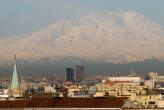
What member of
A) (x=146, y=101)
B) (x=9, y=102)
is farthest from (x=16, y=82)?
(x=9, y=102)

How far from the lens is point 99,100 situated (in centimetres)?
10131

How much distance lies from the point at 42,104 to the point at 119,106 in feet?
37.7

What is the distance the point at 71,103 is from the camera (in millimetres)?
101438

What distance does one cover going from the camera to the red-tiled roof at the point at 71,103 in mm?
98444

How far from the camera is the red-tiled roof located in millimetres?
98444

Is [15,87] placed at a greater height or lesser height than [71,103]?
greater

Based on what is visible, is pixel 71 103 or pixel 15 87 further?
pixel 15 87

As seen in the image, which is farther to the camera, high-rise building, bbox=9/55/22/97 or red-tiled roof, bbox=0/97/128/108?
high-rise building, bbox=9/55/22/97

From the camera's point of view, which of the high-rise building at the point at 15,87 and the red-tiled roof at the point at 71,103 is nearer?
the red-tiled roof at the point at 71,103

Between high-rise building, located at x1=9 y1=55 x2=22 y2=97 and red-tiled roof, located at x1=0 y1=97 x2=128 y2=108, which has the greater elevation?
high-rise building, located at x1=9 y1=55 x2=22 y2=97

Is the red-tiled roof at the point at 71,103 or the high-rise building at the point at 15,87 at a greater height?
the high-rise building at the point at 15,87

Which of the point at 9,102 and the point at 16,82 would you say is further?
the point at 16,82

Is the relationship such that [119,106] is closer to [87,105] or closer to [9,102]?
[87,105]

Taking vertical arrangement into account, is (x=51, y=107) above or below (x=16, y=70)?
below
